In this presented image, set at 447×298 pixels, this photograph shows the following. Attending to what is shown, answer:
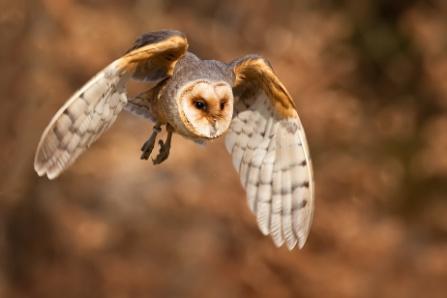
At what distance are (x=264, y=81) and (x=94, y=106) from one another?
0.69m

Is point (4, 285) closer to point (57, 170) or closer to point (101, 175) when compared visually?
point (101, 175)

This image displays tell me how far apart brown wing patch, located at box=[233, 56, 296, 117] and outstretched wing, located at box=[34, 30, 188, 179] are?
28 centimetres

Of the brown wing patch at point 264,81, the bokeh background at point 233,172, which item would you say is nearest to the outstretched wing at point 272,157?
the brown wing patch at point 264,81

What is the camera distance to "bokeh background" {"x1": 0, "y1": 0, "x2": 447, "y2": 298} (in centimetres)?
996

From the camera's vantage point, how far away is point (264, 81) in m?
4.09

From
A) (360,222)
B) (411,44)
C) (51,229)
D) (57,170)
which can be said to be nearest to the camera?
(57,170)

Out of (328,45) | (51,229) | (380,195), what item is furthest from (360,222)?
(51,229)

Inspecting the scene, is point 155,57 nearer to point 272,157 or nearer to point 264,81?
point 264,81

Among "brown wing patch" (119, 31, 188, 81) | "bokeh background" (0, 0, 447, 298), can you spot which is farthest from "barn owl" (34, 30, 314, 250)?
"bokeh background" (0, 0, 447, 298)

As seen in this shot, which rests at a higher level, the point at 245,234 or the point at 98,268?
the point at 245,234

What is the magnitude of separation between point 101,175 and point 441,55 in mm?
3843

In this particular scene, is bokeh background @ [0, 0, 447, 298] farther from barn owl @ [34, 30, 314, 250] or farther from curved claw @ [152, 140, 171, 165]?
curved claw @ [152, 140, 171, 165]

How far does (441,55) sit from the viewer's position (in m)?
11.9

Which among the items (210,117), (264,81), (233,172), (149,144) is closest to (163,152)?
(149,144)
